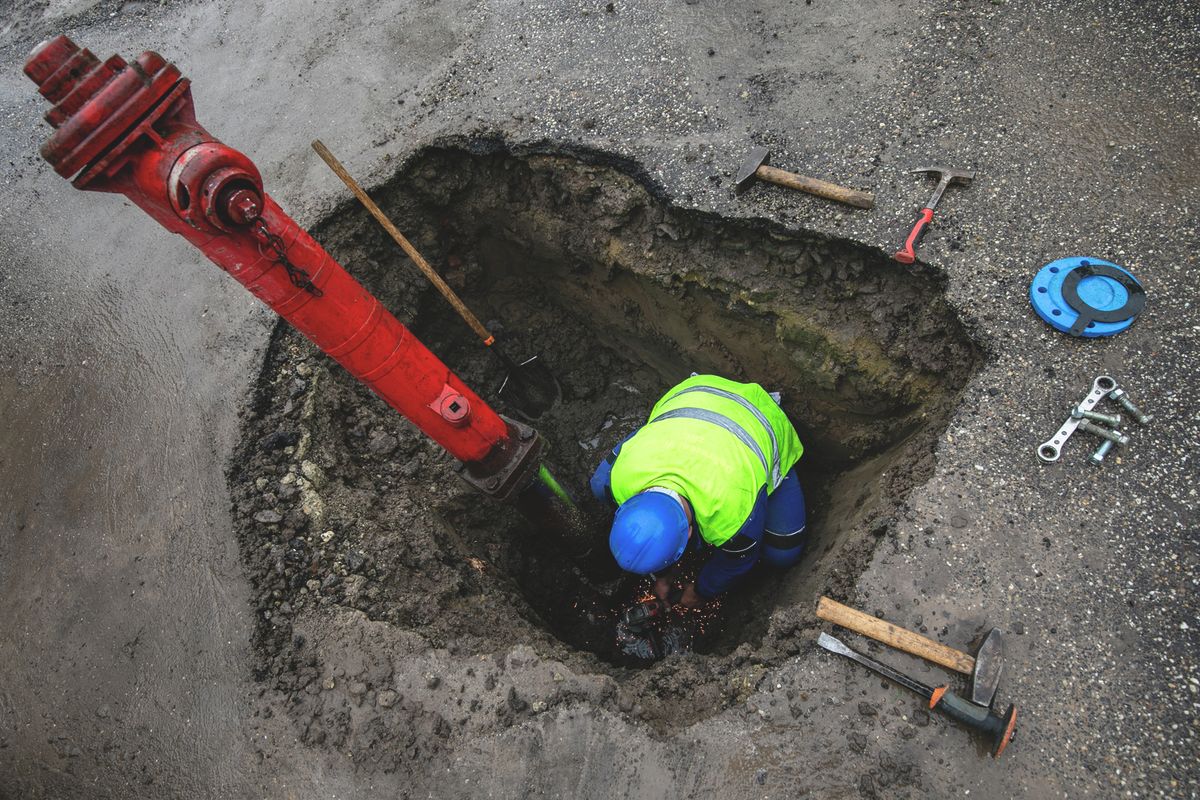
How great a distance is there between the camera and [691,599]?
13.8 ft

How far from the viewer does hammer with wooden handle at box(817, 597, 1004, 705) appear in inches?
99.4

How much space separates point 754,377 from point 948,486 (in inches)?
59.9

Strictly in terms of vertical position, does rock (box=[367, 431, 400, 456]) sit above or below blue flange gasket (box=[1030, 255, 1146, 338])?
above

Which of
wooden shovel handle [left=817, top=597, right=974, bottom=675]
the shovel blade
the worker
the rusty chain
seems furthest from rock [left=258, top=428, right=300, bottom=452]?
wooden shovel handle [left=817, top=597, right=974, bottom=675]

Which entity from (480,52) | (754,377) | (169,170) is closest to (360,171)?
(480,52)

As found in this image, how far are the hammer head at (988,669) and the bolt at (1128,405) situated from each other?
1.15 metres

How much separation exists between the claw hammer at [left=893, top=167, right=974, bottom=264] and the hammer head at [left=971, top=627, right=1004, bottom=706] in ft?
5.84

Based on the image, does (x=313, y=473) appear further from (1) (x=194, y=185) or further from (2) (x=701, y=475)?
(2) (x=701, y=475)

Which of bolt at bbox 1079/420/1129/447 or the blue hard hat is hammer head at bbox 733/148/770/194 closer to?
the blue hard hat

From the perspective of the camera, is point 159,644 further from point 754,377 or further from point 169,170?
point 754,377

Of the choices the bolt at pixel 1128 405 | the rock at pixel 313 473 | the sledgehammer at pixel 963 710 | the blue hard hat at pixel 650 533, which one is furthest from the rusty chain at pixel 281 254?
the bolt at pixel 1128 405

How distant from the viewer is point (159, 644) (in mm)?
3164

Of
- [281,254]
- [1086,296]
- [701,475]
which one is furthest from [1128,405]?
[281,254]

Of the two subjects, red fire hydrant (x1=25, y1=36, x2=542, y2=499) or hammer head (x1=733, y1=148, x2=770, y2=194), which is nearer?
red fire hydrant (x1=25, y1=36, x2=542, y2=499)
